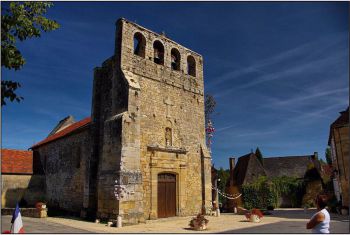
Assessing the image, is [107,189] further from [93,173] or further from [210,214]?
[210,214]

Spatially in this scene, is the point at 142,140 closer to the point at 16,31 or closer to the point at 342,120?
the point at 16,31

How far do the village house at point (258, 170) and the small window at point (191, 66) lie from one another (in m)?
12.7

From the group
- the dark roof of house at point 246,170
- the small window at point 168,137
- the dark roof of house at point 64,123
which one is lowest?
the dark roof of house at point 246,170

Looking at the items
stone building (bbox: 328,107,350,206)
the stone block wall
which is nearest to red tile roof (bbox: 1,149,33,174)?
the stone block wall

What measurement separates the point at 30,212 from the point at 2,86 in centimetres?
1320

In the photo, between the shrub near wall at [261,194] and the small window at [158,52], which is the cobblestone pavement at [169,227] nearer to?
the small window at [158,52]

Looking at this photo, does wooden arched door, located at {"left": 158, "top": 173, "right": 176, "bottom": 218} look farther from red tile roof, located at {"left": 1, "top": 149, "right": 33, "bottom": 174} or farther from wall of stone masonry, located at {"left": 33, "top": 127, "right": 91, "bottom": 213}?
red tile roof, located at {"left": 1, "top": 149, "right": 33, "bottom": 174}

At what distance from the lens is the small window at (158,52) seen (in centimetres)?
1705

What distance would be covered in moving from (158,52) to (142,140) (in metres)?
5.40

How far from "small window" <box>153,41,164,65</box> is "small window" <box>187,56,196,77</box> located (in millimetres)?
2318

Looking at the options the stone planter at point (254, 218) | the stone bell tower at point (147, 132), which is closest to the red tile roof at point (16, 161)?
the stone bell tower at point (147, 132)

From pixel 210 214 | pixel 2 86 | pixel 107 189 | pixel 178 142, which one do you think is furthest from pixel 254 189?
pixel 2 86

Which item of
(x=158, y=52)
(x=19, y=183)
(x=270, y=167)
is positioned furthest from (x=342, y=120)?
(x=19, y=183)

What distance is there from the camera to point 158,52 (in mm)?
17266
